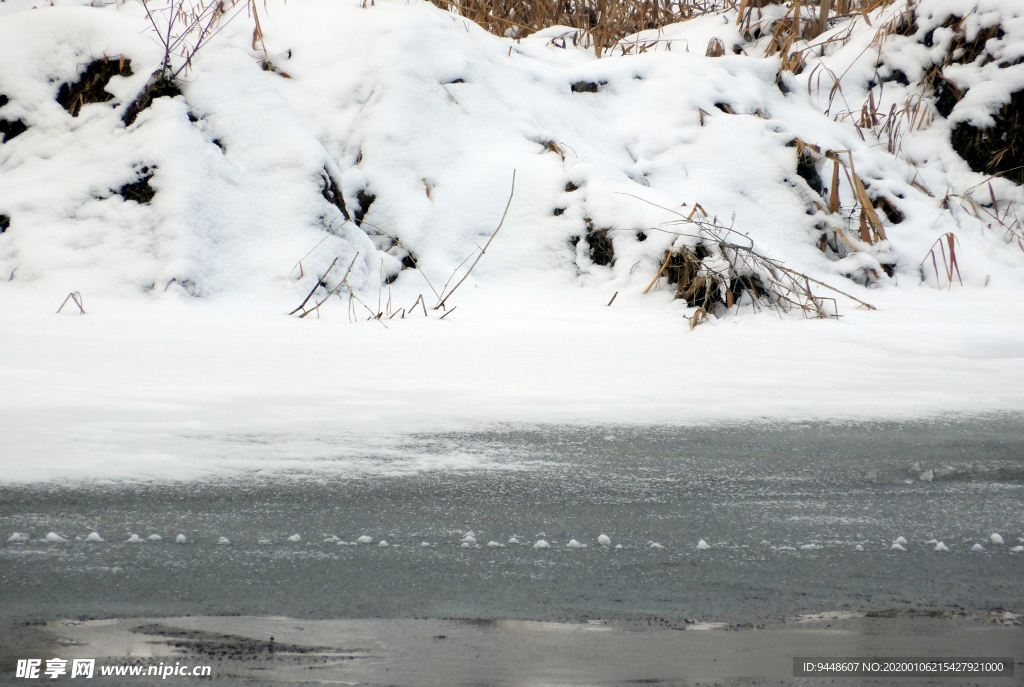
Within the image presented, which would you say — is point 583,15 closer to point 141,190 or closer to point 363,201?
point 363,201

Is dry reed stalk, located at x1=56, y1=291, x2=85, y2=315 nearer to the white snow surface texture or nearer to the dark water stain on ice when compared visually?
the white snow surface texture

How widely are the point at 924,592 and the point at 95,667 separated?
39.9 inches

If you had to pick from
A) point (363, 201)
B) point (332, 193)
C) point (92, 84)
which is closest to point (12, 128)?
point (92, 84)

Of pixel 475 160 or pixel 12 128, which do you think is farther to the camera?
pixel 475 160

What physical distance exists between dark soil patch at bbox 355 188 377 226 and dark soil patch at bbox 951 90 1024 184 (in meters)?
3.70

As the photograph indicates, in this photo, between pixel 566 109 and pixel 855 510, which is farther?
pixel 566 109

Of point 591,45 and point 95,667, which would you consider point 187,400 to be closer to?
point 95,667

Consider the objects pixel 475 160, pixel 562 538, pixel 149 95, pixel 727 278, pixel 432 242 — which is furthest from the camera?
pixel 475 160

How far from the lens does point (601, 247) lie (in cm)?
368

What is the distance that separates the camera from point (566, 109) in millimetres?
4488

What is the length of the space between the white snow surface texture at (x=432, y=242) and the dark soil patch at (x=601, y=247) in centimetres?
4

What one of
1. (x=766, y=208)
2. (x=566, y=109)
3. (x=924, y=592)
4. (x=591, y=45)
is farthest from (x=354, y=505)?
(x=591, y=45)

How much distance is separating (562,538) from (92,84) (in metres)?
3.50

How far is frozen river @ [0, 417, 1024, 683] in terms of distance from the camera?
96cm
